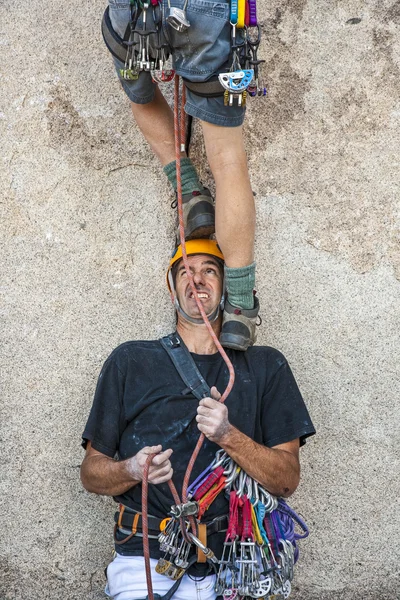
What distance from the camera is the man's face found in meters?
3.38

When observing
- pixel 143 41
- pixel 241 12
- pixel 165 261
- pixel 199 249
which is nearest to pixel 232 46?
pixel 241 12

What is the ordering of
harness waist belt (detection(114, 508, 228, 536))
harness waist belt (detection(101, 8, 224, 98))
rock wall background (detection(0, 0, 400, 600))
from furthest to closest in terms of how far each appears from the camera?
rock wall background (detection(0, 0, 400, 600)), harness waist belt (detection(114, 508, 228, 536)), harness waist belt (detection(101, 8, 224, 98))

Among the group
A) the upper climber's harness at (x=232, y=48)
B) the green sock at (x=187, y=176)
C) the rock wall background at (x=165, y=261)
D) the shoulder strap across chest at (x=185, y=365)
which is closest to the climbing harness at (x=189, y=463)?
the upper climber's harness at (x=232, y=48)

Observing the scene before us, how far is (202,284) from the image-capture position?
3391 mm

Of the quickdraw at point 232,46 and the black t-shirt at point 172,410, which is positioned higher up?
the quickdraw at point 232,46

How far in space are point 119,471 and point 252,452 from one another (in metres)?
0.49

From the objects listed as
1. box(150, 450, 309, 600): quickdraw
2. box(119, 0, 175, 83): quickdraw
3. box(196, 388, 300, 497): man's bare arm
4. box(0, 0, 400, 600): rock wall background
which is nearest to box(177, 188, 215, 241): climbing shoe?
box(0, 0, 400, 600): rock wall background

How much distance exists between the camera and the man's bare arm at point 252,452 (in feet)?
9.44

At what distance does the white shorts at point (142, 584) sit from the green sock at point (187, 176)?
144cm

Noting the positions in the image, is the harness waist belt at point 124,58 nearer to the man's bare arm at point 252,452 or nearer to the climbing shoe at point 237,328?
the climbing shoe at point 237,328

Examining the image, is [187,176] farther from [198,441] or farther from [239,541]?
[239,541]

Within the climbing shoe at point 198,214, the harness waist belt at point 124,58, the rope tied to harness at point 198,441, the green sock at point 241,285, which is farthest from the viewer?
the climbing shoe at point 198,214

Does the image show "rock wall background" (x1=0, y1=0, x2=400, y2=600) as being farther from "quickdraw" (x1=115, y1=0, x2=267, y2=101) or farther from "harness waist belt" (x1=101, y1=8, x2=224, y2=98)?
"quickdraw" (x1=115, y1=0, x2=267, y2=101)

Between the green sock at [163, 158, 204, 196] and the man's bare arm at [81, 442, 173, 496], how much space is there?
1.08 metres
